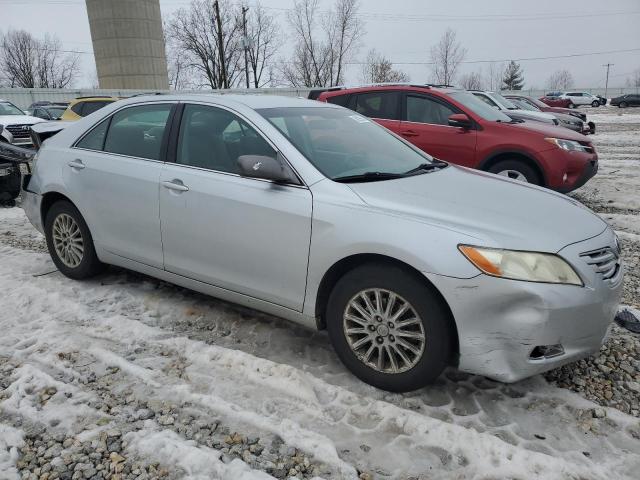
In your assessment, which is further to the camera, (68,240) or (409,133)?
(409,133)

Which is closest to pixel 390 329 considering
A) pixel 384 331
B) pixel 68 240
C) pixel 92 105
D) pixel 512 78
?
pixel 384 331

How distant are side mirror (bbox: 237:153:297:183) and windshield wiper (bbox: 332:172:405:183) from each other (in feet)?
0.98

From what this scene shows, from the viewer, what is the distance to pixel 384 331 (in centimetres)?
280

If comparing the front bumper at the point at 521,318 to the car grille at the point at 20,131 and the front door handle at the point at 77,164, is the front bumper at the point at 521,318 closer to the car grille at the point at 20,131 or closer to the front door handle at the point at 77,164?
the front door handle at the point at 77,164

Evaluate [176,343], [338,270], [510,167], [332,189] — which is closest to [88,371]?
[176,343]

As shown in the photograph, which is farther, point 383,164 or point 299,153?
point 383,164

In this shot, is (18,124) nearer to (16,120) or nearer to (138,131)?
(16,120)

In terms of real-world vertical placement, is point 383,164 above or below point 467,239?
above

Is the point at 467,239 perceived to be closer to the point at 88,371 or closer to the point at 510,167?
the point at 88,371

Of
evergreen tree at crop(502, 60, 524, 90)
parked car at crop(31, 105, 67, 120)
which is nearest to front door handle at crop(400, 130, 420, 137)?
parked car at crop(31, 105, 67, 120)

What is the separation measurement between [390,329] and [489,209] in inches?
34.4

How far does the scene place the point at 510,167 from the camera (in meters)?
7.27

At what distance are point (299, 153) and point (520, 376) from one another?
1.80 metres

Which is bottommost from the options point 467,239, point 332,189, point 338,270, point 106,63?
point 338,270
